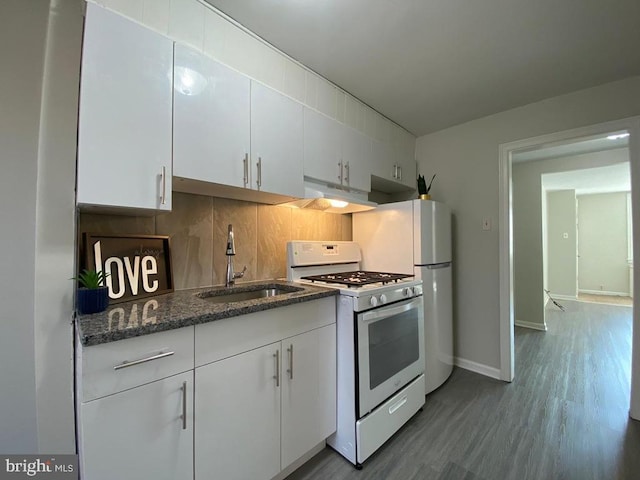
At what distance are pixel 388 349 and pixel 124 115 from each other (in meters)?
1.85

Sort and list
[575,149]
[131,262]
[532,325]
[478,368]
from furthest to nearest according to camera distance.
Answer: [532,325] < [575,149] < [478,368] < [131,262]

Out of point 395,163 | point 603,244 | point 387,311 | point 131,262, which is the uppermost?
point 395,163

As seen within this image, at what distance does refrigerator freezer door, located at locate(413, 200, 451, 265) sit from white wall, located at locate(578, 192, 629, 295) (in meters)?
6.43

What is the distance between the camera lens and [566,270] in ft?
18.2

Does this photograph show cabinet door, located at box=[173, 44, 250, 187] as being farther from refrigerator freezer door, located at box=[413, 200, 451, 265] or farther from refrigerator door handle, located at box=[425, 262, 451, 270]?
refrigerator door handle, located at box=[425, 262, 451, 270]

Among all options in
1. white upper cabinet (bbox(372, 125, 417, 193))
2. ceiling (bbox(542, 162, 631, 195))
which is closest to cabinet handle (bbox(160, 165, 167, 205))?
white upper cabinet (bbox(372, 125, 417, 193))

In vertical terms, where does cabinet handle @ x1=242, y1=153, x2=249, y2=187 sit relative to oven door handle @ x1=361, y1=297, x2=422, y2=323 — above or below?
above

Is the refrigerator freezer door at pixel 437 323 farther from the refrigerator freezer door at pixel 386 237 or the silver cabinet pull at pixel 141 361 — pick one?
the silver cabinet pull at pixel 141 361

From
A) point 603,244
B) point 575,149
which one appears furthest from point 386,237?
point 603,244

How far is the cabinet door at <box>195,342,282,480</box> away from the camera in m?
1.08

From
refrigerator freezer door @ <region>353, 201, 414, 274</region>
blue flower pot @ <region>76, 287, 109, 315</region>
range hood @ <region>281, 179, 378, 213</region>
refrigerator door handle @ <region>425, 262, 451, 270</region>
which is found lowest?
blue flower pot @ <region>76, 287, 109, 315</region>

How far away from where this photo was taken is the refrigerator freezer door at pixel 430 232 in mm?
2164

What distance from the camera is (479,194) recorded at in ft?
8.67

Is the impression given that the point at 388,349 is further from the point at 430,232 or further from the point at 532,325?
the point at 532,325
